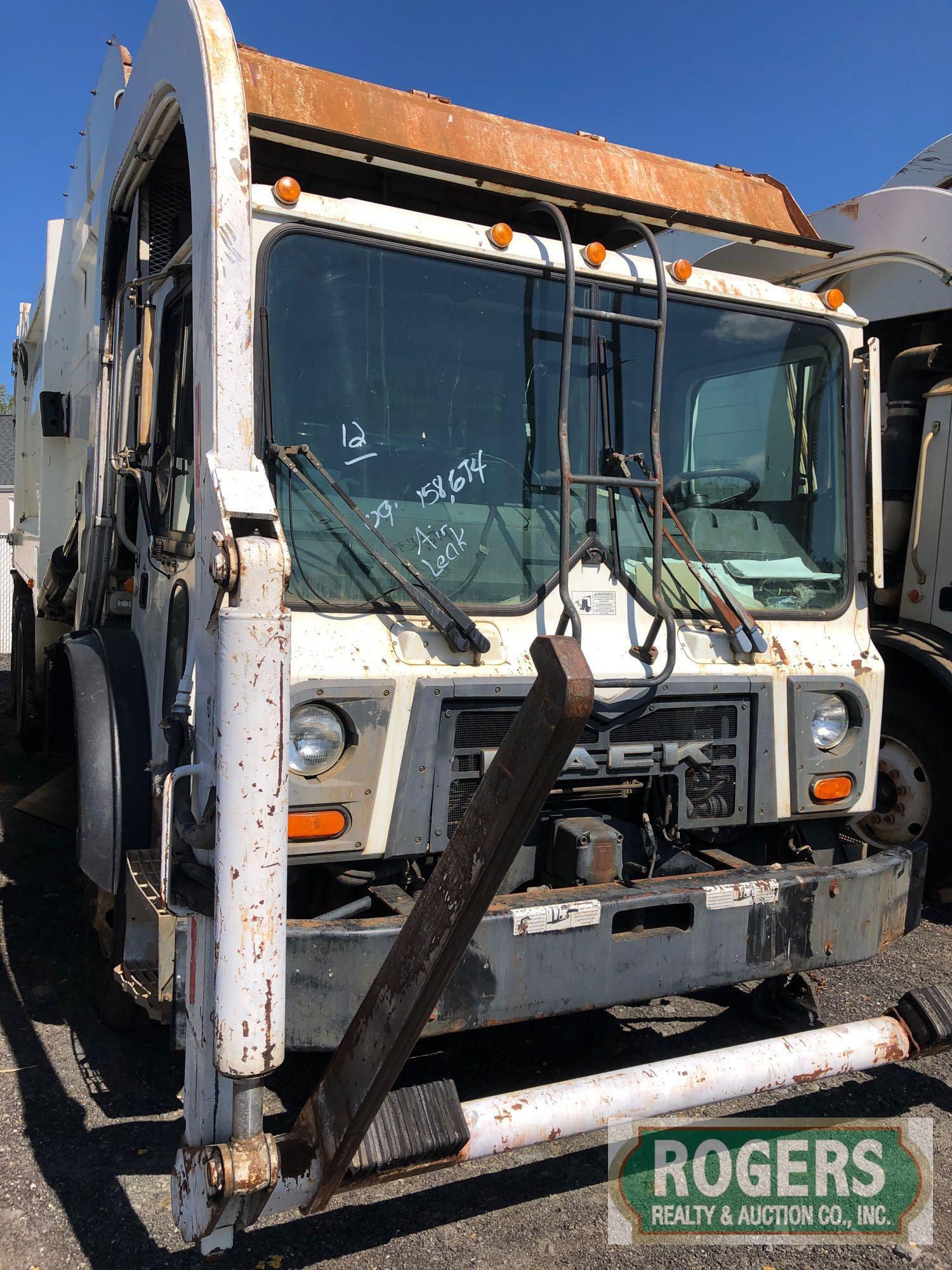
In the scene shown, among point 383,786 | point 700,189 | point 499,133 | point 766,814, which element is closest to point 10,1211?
point 383,786

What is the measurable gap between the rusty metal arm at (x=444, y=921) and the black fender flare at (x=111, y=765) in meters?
1.13

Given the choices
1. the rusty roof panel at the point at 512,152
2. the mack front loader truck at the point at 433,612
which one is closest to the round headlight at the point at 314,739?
the mack front loader truck at the point at 433,612

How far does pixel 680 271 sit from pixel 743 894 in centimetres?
191

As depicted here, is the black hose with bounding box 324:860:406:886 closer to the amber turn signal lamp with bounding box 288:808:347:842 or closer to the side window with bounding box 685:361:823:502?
the amber turn signal lamp with bounding box 288:808:347:842

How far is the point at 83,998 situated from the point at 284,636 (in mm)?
2447

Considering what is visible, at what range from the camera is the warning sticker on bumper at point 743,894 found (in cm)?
270

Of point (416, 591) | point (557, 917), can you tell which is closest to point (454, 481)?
point (416, 591)

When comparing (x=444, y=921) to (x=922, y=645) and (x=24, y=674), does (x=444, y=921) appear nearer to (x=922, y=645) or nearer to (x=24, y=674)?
(x=922, y=645)

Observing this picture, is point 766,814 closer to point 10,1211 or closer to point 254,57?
point 10,1211

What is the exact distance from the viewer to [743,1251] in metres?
2.56

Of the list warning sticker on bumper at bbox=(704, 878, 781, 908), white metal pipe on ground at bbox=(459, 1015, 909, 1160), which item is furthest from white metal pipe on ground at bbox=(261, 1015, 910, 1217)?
warning sticker on bumper at bbox=(704, 878, 781, 908)

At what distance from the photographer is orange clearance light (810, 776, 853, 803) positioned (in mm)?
3135

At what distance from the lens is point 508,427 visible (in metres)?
2.94

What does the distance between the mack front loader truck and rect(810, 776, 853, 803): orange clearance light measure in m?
0.02
